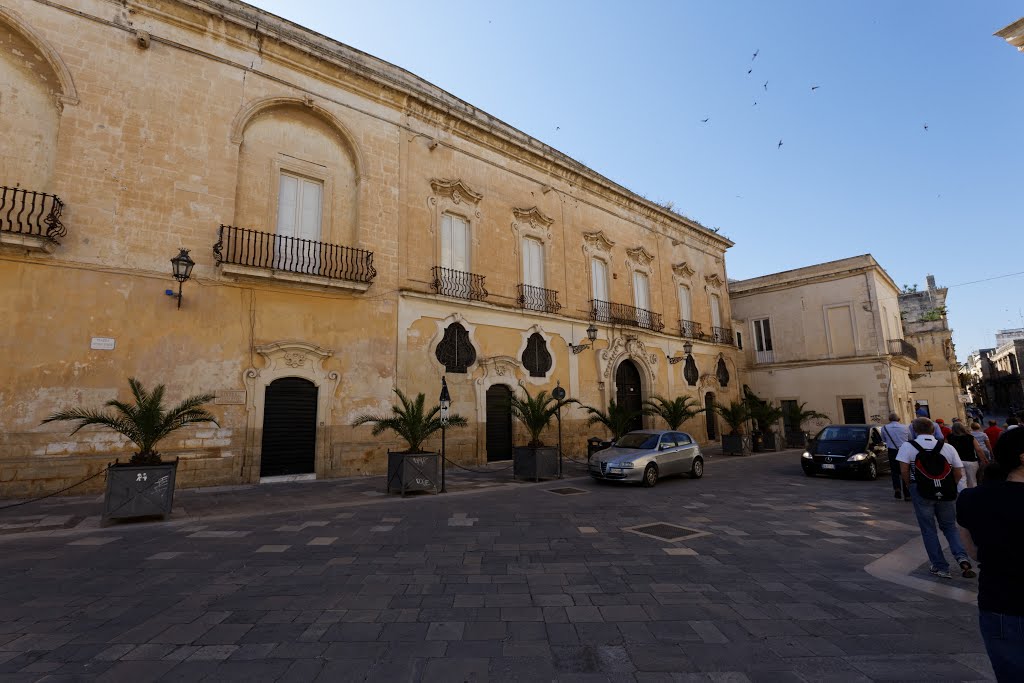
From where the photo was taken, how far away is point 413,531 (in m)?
6.81

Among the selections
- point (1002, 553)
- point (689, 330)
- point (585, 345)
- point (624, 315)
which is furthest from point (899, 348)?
point (1002, 553)

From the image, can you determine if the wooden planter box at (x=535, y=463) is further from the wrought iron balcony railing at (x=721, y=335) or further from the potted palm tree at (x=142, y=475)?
the wrought iron balcony railing at (x=721, y=335)

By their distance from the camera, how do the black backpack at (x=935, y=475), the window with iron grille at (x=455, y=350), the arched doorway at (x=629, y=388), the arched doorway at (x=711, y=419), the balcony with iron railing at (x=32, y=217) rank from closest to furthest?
the black backpack at (x=935, y=475) < the balcony with iron railing at (x=32, y=217) < the window with iron grille at (x=455, y=350) < the arched doorway at (x=629, y=388) < the arched doorway at (x=711, y=419)

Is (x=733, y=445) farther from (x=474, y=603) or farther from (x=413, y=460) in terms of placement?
(x=474, y=603)

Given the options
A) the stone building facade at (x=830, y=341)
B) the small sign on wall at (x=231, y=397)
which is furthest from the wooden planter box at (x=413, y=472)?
the stone building facade at (x=830, y=341)

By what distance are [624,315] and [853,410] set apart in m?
15.3

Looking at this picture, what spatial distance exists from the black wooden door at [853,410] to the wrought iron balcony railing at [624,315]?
484 inches

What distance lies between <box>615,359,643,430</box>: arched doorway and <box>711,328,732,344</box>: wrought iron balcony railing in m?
7.35

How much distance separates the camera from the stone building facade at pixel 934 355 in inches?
1262

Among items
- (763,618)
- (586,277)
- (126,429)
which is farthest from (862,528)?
(586,277)

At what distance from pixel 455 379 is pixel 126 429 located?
8.33m

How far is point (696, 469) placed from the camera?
12.8m

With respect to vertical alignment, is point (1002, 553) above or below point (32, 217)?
below

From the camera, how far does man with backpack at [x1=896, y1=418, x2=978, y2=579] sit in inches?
195
